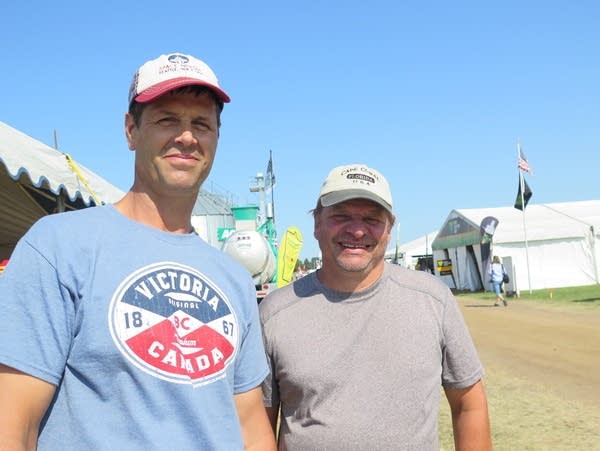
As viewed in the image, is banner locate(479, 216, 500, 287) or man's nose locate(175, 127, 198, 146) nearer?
man's nose locate(175, 127, 198, 146)

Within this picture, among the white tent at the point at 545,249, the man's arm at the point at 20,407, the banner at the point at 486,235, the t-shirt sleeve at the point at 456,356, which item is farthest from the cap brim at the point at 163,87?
the banner at the point at 486,235

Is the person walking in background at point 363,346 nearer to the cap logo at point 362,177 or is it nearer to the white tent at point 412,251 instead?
the cap logo at point 362,177

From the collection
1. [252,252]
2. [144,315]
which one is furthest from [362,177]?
[252,252]

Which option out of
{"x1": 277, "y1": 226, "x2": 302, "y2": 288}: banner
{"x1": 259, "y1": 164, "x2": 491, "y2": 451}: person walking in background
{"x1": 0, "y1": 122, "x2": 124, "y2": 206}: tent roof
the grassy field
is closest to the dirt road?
the grassy field

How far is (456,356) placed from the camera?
8.27 feet

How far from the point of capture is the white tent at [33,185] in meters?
4.92

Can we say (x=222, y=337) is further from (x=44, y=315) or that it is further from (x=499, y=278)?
(x=499, y=278)

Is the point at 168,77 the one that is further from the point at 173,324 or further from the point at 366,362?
the point at 366,362

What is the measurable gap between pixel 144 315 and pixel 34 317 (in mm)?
283

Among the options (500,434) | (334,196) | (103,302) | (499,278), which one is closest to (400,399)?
(334,196)

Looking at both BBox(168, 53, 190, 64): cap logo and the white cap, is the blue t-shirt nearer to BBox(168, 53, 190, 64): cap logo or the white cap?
BBox(168, 53, 190, 64): cap logo

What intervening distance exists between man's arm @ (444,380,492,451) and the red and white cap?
5.50ft

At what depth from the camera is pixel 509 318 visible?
53.3 feet

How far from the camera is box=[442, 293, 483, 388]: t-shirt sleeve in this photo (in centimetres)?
252
